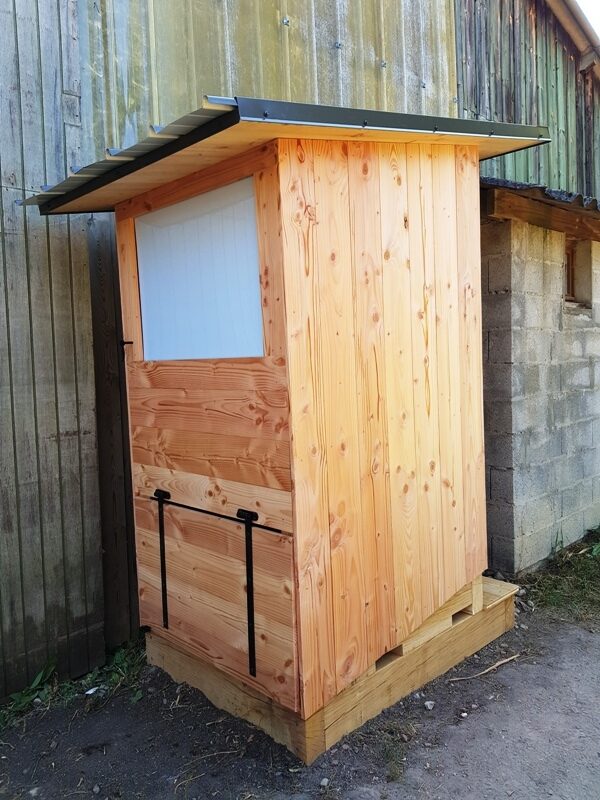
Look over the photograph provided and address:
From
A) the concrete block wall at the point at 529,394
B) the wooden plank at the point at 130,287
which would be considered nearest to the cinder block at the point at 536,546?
the concrete block wall at the point at 529,394

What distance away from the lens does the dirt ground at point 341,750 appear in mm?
2918

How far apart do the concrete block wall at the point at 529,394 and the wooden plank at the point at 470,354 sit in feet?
4.09

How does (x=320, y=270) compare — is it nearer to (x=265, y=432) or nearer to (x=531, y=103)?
(x=265, y=432)

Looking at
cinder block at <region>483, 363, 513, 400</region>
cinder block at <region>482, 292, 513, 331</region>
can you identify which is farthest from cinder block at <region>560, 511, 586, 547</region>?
cinder block at <region>482, 292, 513, 331</region>

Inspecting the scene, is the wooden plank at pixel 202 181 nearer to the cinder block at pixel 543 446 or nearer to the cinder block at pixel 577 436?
the cinder block at pixel 543 446

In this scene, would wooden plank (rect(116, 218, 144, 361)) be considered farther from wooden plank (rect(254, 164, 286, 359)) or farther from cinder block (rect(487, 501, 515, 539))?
cinder block (rect(487, 501, 515, 539))

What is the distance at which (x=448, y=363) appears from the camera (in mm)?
3641

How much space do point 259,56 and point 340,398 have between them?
3.00m

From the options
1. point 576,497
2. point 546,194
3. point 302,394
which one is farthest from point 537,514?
point 302,394

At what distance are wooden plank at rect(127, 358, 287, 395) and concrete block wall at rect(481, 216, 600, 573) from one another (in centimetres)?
271

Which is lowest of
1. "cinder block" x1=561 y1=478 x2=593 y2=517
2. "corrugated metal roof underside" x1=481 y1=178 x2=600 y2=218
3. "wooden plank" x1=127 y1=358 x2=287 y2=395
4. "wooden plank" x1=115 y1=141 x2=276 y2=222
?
"cinder block" x1=561 y1=478 x2=593 y2=517

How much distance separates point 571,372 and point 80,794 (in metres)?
4.79

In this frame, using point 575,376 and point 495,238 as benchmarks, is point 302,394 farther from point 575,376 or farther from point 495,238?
point 575,376

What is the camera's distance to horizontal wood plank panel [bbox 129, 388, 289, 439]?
2.88m
